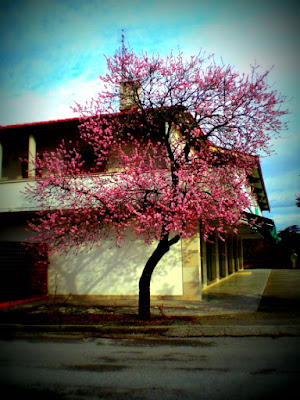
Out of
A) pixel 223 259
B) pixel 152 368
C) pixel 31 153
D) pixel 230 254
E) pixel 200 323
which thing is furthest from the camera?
pixel 230 254

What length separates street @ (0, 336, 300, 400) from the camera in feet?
12.9

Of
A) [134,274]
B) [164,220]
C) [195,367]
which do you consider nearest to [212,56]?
[164,220]

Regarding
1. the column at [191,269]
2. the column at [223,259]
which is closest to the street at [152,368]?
the column at [191,269]

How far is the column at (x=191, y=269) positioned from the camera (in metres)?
10.9

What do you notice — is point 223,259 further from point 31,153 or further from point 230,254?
point 31,153

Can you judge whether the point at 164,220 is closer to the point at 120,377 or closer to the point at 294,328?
the point at 294,328

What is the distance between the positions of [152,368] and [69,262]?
7.99m

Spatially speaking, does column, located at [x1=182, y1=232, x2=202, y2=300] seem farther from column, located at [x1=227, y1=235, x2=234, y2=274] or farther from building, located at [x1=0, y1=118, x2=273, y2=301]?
column, located at [x1=227, y1=235, x2=234, y2=274]

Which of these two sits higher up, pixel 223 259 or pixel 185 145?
pixel 185 145

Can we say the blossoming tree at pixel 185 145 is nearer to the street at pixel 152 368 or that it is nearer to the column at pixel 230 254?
the street at pixel 152 368

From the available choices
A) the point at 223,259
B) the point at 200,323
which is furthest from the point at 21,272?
the point at 223,259

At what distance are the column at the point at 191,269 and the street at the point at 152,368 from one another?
4165 mm

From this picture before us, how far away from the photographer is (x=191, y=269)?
36.0 feet

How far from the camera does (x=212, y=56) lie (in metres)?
9.69
